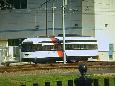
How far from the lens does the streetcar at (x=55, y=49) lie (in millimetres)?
45125

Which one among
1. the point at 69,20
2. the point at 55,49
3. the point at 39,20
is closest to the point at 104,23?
the point at 69,20

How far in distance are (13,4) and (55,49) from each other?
1860 cm

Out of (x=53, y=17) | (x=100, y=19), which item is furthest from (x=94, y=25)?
(x=53, y=17)

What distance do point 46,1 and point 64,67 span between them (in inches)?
1037

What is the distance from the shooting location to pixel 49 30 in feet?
192

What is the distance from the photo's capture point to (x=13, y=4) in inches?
2427

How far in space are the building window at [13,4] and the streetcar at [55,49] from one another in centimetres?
1508

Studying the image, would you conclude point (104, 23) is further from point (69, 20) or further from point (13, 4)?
point (13, 4)

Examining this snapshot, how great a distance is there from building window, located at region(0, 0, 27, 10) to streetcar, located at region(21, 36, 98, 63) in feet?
49.5

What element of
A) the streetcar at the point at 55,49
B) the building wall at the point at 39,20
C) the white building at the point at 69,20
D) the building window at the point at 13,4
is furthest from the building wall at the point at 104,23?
the building window at the point at 13,4

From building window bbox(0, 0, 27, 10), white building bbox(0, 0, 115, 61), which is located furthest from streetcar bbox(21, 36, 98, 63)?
building window bbox(0, 0, 27, 10)

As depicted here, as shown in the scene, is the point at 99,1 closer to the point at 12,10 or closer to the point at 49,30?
the point at 49,30

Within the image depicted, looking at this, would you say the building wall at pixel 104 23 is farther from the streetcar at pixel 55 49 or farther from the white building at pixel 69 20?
the streetcar at pixel 55 49

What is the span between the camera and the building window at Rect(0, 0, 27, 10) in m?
60.0
